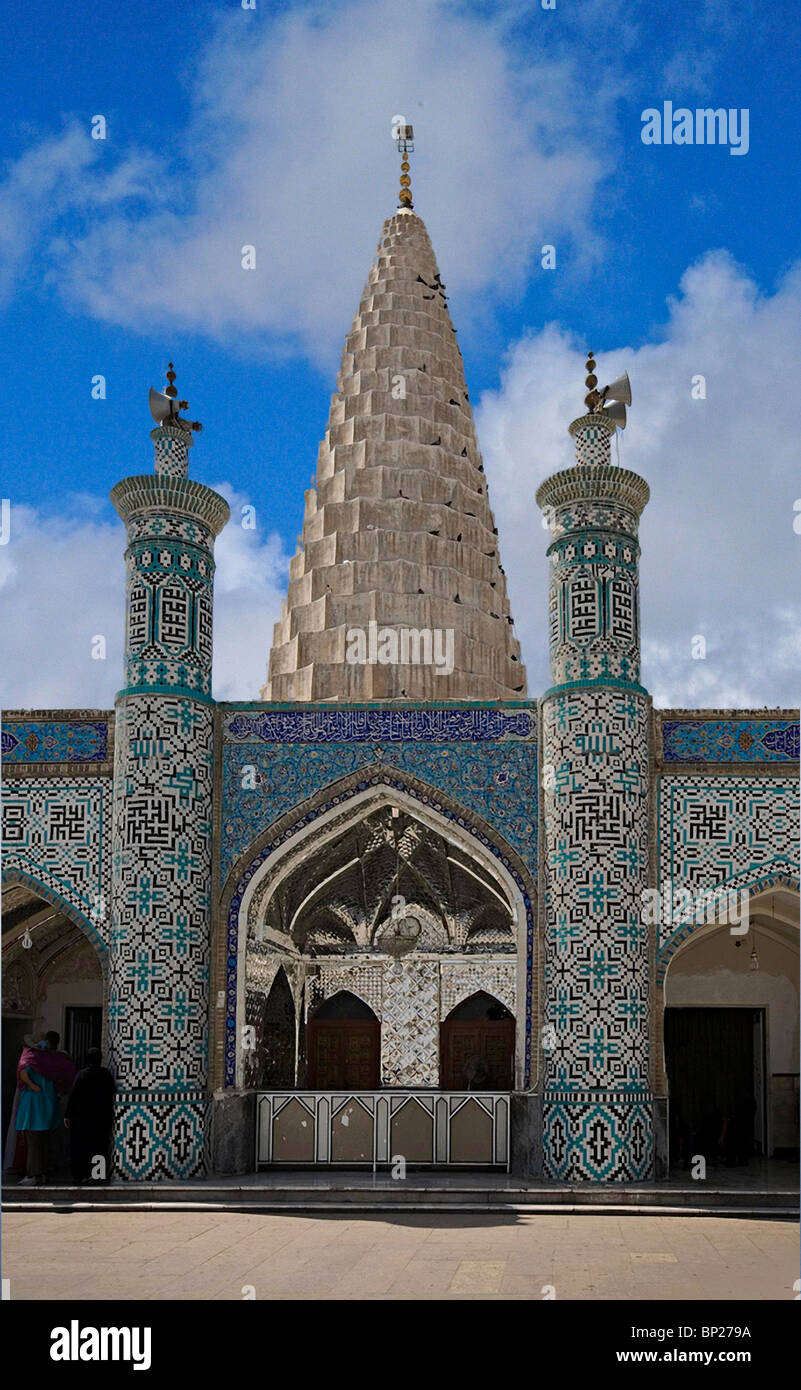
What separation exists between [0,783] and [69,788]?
2.36 ft

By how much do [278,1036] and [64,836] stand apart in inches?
130

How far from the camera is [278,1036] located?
14.0 meters

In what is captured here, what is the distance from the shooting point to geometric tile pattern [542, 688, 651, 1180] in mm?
10992

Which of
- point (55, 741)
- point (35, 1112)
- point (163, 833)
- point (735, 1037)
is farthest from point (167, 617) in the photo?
point (735, 1037)

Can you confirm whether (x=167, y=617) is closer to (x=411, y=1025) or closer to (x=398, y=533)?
(x=398, y=533)

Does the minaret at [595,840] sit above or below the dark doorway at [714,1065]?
above

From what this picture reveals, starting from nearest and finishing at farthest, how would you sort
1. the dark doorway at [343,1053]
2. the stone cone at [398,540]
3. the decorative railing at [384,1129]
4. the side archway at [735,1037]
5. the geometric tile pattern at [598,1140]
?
the geometric tile pattern at [598,1140]
the decorative railing at [384,1129]
the side archway at [735,1037]
the dark doorway at [343,1053]
the stone cone at [398,540]

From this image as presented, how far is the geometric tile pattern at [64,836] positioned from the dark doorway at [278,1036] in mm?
2167

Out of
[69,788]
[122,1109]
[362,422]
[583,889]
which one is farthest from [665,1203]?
[362,422]

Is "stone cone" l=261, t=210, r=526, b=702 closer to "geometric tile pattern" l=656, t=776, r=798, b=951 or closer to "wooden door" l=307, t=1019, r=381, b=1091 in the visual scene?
"wooden door" l=307, t=1019, r=381, b=1091

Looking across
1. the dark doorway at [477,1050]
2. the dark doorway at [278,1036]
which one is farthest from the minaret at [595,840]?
the dark doorway at [477,1050]

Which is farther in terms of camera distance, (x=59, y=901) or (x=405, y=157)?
(x=405, y=157)

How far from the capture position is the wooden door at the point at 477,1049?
1517 centimetres
